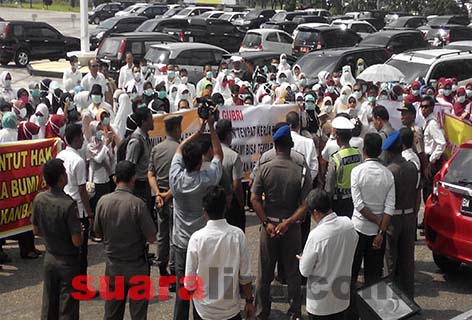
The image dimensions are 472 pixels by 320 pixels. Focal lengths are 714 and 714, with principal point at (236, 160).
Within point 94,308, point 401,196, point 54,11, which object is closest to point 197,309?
point 94,308

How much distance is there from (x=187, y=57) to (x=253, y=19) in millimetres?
21513

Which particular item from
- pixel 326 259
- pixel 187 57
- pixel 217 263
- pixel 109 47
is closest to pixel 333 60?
pixel 187 57

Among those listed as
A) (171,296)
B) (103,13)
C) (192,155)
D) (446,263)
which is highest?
(103,13)

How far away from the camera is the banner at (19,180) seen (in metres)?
8.23

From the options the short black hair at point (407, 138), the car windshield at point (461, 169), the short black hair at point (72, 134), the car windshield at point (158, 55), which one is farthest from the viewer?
the car windshield at point (158, 55)

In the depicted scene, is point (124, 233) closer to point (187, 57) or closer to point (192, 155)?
point (192, 155)

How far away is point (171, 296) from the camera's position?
746 centimetres

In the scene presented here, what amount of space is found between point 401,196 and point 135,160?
2.91 m

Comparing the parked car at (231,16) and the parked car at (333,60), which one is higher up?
the parked car at (231,16)

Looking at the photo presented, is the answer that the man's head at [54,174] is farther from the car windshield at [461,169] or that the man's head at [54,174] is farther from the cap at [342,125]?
the car windshield at [461,169]

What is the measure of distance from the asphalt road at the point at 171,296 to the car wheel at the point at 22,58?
19931mm

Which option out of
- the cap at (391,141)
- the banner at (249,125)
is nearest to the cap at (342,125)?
the cap at (391,141)

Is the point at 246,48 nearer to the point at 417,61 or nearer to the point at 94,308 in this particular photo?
the point at 417,61

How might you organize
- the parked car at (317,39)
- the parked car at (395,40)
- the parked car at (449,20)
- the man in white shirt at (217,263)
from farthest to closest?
the parked car at (449,20) < the parked car at (317,39) < the parked car at (395,40) < the man in white shirt at (217,263)
